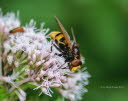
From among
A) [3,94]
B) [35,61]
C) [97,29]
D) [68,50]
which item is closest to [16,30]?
[35,61]

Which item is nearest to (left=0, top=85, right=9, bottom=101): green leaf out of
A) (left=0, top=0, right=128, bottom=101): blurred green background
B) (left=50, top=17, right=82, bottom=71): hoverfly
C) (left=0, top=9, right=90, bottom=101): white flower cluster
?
(left=0, top=9, right=90, bottom=101): white flower cluster

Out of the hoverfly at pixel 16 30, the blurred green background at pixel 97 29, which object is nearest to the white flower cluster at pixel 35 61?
the hoverfly at pixel 16 30

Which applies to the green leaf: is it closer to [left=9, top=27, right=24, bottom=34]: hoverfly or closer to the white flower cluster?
the white flower cluster

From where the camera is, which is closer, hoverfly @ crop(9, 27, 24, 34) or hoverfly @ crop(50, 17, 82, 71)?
hoverfly @ crop(50, 17, 82, 71)

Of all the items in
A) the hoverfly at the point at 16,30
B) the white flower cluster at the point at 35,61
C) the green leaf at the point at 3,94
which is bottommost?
the green leaf at the point at 3,94

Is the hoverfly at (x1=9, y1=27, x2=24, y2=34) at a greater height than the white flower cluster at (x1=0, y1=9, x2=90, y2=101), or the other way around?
the hoverfly at (x1=9, y1=27, x2=24, y2=34)

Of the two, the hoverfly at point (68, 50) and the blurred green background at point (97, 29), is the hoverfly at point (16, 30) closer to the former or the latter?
the hoverfly at point (68, 50)

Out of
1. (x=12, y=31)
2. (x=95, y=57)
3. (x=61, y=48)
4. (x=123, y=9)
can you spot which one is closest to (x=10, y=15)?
(x=12, y=31)

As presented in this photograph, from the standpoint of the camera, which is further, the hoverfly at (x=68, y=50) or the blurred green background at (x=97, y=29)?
the blurred green background at (x=97, y=29)

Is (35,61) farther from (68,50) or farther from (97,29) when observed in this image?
(97,29)
